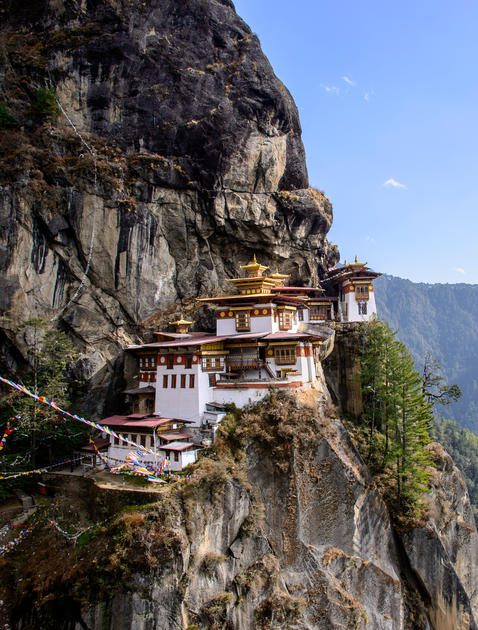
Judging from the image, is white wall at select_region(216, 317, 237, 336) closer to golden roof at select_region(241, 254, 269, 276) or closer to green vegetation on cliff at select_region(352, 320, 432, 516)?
golden roof at select_region(241, 254, 269, 276)

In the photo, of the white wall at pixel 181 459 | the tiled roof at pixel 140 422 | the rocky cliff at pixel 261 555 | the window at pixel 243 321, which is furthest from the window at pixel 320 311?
the white wall at pixel 181 459

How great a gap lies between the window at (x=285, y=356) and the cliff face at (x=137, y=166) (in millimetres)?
9625

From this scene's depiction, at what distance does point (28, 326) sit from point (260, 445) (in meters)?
16.5

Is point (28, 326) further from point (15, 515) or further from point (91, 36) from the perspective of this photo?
point (91, 36)

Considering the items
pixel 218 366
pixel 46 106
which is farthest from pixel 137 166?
pixel 218 366

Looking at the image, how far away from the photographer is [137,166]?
33.6 meters

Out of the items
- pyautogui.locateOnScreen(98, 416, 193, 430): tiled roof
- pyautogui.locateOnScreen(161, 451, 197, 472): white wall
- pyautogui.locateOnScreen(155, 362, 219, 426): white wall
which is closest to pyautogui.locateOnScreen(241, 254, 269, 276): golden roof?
pyautogui.locateOnScreen(155, 362, 219, 426): white wall

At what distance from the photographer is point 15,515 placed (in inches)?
866

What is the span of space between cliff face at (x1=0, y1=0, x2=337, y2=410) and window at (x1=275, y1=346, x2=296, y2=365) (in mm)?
9625

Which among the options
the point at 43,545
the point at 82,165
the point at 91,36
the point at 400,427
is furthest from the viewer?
the point at 91,36

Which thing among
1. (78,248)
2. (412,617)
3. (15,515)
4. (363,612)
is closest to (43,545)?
(15,515)

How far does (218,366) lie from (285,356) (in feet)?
15.6

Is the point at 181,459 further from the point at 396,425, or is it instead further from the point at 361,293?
the point at 361,293

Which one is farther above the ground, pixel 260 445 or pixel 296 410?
pixel 296 410
